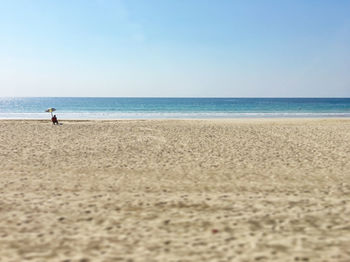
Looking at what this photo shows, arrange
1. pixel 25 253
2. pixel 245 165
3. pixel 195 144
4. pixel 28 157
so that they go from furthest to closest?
1. pixel 195 144
2. pixel 28 157
3. pixel 245 165
4. pixel 25 253

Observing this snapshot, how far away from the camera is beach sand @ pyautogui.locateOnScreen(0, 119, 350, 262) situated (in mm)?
4355

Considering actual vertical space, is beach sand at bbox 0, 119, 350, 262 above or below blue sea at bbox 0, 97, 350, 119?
below

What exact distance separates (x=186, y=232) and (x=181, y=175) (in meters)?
3.73

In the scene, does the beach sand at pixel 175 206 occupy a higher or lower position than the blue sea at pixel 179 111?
lower

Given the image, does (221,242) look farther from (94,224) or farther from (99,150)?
(99,150)

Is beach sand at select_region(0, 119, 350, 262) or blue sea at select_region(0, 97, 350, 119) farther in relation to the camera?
blue sea at select_region(0, 97, 350, 119)

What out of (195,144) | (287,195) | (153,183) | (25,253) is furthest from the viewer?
(195,144)

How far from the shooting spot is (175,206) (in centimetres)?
613

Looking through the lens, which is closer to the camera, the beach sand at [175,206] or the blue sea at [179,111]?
the beach sand at [175,206]

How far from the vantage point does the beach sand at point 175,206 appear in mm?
4355

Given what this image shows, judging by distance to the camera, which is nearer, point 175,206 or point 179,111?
point 175,206

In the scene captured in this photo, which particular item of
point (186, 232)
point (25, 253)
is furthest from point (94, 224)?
point (186, 232)

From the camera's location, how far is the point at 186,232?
4918 mm

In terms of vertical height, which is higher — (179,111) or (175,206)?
(179,111)
